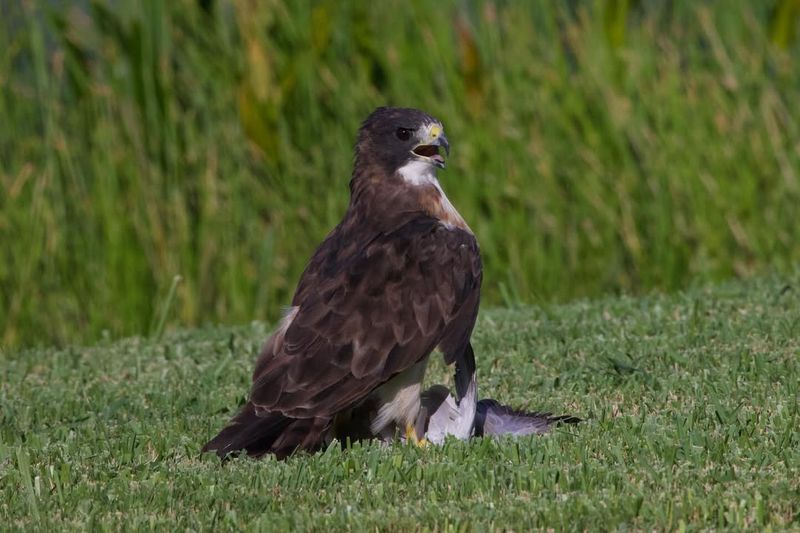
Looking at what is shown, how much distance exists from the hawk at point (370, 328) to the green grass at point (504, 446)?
0.23 metres

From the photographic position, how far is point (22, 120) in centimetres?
968

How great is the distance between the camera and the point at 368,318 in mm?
5742

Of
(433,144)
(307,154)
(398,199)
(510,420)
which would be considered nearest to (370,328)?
(510,420)

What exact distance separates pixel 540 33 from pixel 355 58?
1.37 metres

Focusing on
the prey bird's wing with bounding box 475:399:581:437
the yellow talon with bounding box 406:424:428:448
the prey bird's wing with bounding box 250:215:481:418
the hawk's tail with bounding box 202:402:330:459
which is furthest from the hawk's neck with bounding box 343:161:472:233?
the hawk's tail with bounding box 202:402:330:459

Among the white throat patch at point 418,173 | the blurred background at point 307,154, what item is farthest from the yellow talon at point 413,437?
the blurred background at point 307,154

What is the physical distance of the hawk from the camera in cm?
554

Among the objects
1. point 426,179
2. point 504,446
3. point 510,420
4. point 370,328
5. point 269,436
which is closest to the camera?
point 504,446

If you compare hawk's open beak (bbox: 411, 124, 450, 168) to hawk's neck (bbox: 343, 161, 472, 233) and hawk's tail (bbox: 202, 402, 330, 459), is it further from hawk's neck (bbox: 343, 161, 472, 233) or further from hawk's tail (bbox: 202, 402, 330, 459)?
hawk's tail (bbox: 202, 402, 330, 459)

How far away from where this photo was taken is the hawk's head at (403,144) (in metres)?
6.55

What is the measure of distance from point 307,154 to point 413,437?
4.56 metres

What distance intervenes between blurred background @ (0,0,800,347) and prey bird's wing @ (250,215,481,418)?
3.38 meters

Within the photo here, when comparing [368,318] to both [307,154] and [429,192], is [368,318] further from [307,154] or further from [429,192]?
[307,154]

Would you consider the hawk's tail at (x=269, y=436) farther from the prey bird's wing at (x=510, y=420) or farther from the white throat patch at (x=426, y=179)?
the white throat patch at (x=426, y=179)
